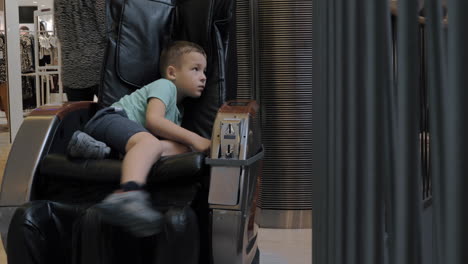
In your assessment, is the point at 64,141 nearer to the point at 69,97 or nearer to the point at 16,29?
the point at 69,97

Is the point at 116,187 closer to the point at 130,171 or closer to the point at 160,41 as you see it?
the point at 130,171

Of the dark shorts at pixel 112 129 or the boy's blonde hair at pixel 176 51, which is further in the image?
the boy's blonde hair at pixel 176 51

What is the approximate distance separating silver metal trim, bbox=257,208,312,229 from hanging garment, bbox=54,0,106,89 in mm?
1111

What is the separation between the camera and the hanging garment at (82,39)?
8.07 feet

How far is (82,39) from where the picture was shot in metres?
2.48

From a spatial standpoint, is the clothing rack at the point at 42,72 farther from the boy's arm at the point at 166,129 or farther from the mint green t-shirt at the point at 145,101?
the boy's arm at the point at 166,129

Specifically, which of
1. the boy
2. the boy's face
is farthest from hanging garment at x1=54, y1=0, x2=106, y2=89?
the boy's face

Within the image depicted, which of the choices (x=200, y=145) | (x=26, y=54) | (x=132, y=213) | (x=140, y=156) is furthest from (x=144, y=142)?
(x=26, y=54)

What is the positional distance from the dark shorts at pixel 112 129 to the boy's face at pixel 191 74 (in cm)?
28

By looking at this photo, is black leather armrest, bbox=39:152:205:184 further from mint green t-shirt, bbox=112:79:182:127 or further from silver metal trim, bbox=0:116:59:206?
mint green t-shirt, bbox=112:79:182:127

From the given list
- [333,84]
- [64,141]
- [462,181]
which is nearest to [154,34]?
[64,141]

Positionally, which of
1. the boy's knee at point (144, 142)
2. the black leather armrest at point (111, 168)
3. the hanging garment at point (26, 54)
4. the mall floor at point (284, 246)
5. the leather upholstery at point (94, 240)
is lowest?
the mall floor at point (284, 246)

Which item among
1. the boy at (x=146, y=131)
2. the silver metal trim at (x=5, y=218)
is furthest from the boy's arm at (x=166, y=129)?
the silver metal trim at (x=5, y=218)

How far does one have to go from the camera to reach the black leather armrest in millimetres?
1524
